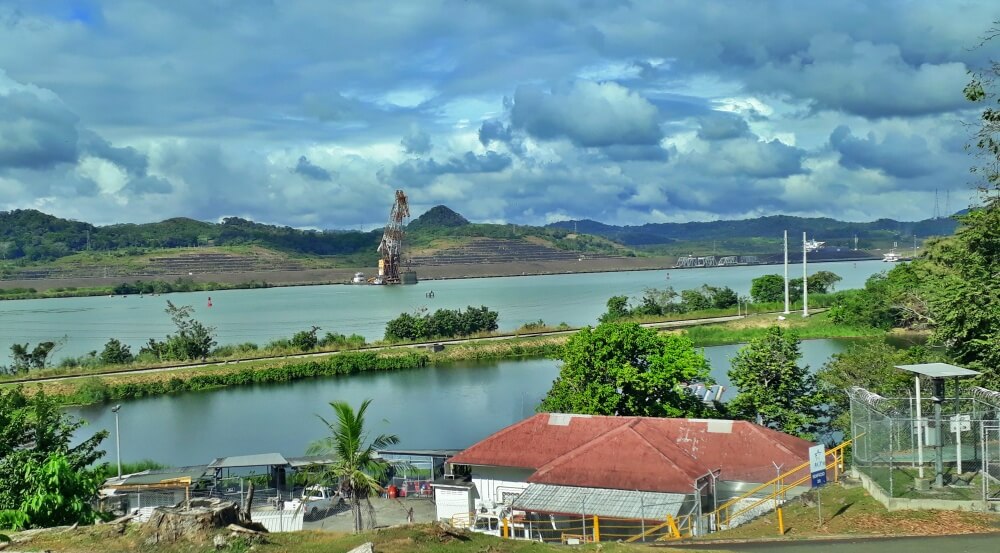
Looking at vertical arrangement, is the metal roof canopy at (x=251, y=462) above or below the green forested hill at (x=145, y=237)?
below

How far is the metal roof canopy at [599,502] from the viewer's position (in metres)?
12.9

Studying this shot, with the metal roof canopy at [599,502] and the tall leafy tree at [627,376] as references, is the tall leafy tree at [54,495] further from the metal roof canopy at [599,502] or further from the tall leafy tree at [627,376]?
the tall leafy tree at [627,376]

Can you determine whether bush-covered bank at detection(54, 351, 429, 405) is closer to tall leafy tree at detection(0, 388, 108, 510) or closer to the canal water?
the canal water

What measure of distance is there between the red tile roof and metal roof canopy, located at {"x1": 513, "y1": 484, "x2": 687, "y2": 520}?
215 mm

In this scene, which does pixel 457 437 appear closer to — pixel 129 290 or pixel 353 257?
pixel 129 290

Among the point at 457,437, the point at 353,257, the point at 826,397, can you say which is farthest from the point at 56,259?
the point at 826,397

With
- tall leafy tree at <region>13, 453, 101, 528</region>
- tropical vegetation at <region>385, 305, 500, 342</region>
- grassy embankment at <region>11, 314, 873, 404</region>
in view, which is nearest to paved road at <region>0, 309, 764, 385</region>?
grassy embankment at <region>11, 314, 873, 404</region>

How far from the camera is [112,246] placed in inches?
6491

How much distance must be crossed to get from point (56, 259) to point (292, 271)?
39578 millimetres

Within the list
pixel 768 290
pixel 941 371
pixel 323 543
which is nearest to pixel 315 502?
pixel 323 543

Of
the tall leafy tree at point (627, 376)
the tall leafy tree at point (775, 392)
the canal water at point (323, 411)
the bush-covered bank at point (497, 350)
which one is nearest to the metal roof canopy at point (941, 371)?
the tall leafy tree at point (775, 392)

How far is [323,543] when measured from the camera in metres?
7.44

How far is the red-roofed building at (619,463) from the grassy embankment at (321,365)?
1000 inches

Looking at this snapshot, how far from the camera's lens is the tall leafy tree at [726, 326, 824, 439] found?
735 inches
